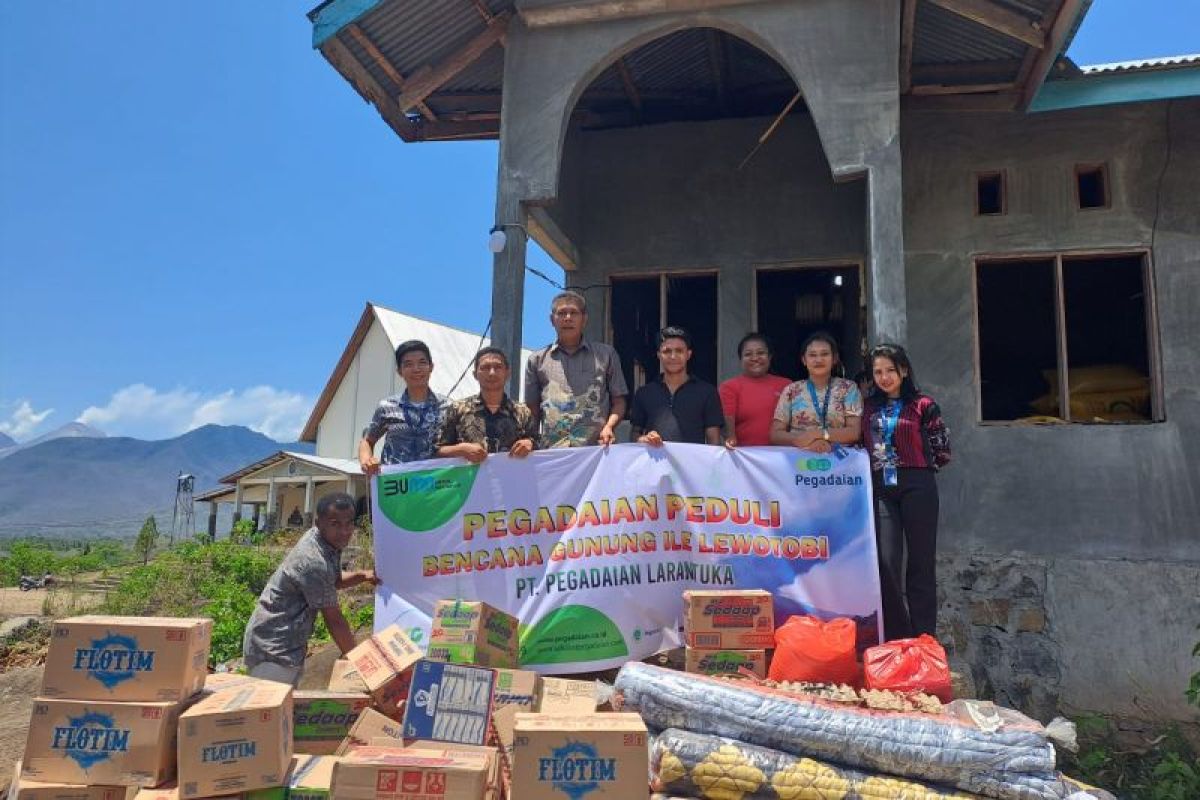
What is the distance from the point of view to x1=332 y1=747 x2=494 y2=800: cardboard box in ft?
8.68

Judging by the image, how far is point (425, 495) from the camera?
4543 millimetres

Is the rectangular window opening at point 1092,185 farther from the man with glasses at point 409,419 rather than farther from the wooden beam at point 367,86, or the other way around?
the wooden beam at point 367,86

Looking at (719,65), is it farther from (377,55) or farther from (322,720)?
(322,720)

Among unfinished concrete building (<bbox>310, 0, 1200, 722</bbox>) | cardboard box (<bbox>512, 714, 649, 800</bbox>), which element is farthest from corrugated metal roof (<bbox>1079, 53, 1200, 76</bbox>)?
cardboard box (<bbox>512, 714, 649, 800</bbox>)

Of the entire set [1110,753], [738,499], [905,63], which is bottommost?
[1110,753]

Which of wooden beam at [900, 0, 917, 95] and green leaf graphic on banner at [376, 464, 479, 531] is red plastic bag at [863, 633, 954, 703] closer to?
green leaf graphic on banner at [376, 464, 479, 531]

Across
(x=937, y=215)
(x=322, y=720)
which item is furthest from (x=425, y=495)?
(x=937, y=215)

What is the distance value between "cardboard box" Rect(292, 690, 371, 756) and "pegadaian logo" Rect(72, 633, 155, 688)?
2.04 ft

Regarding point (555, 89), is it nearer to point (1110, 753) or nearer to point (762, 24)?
point (762, 24)

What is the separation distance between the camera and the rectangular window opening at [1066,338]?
22.1 ft

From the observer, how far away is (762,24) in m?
5.64

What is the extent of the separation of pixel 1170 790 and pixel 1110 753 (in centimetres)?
90

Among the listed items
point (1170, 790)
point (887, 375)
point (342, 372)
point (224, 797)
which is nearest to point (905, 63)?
point (887, 375)

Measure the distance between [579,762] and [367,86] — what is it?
575 centimetres
